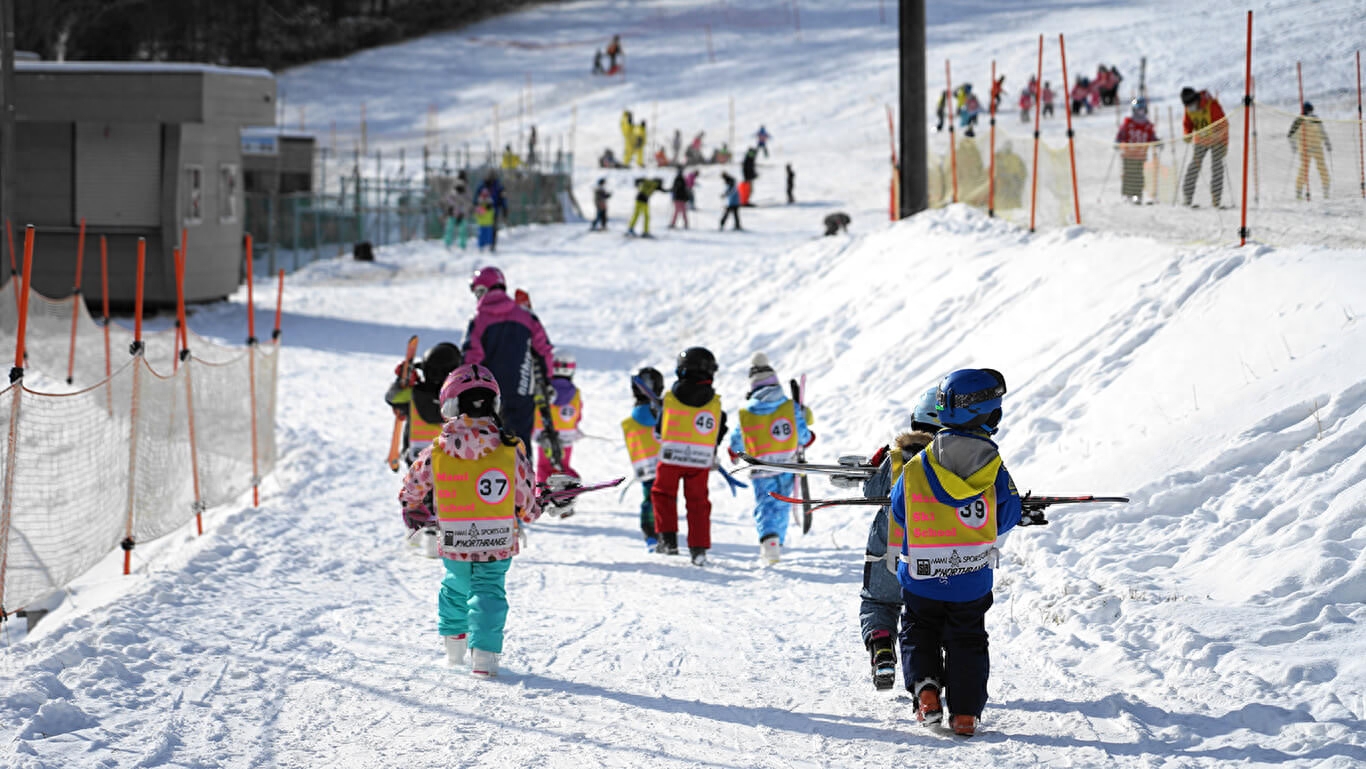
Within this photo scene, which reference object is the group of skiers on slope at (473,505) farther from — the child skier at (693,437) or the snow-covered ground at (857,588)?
the child skier at (693,437)

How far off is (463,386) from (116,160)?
61.2 ft

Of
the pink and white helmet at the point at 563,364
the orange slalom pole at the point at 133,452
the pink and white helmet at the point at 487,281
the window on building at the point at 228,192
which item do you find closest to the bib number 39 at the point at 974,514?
the pink and white helmet at the point at 487,281

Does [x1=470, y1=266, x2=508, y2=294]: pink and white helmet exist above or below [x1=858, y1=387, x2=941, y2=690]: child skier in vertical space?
above

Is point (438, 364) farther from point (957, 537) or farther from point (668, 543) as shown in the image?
point (957, 537)

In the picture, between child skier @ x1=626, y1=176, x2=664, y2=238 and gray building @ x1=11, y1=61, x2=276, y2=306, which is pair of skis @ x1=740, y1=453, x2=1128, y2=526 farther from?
child skier @ x1=626, y1=176, x2=664, y2=238

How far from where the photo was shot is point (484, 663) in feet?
21.1

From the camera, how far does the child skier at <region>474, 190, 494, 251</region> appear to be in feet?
101

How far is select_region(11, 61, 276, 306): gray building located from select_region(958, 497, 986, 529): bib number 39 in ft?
63.2

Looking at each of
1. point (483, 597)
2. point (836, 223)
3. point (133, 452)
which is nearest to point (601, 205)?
point (836, 223)

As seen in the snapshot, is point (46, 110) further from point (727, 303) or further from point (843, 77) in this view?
point (843, 77)

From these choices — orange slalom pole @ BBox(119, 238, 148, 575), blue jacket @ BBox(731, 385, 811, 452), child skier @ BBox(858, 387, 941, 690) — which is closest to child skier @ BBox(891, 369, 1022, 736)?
child skier @ BBox(858, 387, 941, 690)

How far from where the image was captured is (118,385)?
11.3m

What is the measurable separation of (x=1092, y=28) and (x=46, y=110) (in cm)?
4412

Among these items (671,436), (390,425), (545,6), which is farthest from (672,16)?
(671,436)
